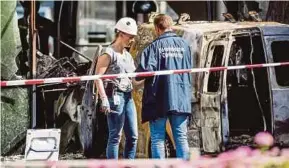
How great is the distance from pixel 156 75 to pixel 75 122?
3.64 metres

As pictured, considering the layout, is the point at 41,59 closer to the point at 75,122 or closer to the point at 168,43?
the point at 75,122

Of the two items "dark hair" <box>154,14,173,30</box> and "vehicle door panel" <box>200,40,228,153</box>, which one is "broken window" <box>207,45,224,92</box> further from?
"dark hair" <box>154,14,173,30</box>

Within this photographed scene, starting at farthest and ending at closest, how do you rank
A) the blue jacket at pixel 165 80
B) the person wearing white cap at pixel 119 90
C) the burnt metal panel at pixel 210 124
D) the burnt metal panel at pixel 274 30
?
the burnt metal panel at pixel 274 30 < the burnt metal panel at pixel 210 124 < the person wearing white cap at pixel 119 90 < the blue jacket at pixel 165 80

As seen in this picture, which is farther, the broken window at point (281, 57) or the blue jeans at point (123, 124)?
the broken window at point (281, 57)

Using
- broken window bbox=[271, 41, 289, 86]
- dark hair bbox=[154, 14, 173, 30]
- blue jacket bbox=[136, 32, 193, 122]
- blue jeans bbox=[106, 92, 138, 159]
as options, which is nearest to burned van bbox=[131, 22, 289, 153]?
broken window bbox=[271, 41, 289, 86]

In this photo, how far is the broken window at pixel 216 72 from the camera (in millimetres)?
10039

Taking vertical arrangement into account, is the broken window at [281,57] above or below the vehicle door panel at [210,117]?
above

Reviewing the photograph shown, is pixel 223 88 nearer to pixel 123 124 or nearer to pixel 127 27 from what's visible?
pixel 123 124

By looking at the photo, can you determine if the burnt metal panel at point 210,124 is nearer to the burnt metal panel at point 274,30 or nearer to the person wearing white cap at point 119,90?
the burnt metal panel at point 274,30

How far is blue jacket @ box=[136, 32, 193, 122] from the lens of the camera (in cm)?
873

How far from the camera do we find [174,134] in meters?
8.90

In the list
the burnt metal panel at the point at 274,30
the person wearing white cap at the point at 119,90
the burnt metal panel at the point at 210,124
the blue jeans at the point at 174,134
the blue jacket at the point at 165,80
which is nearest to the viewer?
the blue jacket at the point at 165,80

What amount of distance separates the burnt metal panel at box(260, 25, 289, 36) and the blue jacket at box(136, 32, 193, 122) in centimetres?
156

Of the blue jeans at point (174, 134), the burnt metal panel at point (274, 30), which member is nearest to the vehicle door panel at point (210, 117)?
the burnt metal panel at point (274, 30)
